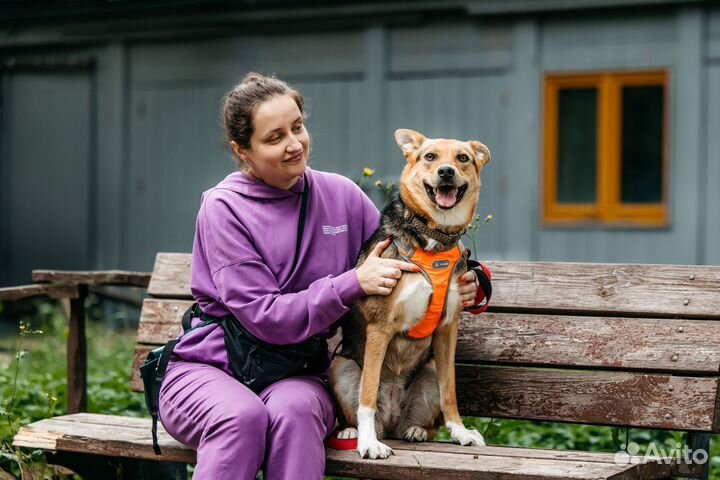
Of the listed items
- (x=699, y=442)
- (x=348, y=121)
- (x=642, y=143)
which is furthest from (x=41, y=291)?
(x=642, y=143)

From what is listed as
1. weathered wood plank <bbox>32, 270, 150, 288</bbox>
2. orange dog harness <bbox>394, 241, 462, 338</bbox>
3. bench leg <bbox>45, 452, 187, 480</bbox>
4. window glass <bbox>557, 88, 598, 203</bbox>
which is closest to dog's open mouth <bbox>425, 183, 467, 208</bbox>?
orange dog harness <bbox>394, 241, 462, 338</bbox>

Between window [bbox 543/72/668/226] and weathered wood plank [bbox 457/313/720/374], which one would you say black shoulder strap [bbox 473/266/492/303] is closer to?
weathered wood plank [bbox 457/313/720/374]

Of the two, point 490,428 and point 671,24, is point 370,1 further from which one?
point 490,428

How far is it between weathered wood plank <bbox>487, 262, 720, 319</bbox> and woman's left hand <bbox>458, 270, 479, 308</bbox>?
1.28 ft

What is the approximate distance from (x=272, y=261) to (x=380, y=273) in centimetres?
39

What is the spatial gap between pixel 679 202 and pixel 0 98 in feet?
23.6

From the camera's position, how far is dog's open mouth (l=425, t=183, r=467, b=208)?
10.6ft

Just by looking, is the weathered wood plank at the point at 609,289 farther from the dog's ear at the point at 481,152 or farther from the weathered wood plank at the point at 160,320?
the weathered wood plank at the point at 160,320

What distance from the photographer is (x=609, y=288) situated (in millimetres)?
3570

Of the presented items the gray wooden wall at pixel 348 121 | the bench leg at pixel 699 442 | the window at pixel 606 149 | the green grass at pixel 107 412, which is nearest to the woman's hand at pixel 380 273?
the green grass at pixel 107 412

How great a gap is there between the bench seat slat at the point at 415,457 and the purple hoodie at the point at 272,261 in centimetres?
38

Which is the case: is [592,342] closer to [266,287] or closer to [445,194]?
[445,194]

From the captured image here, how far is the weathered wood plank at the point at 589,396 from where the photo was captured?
130 inches

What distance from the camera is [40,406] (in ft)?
16.6
